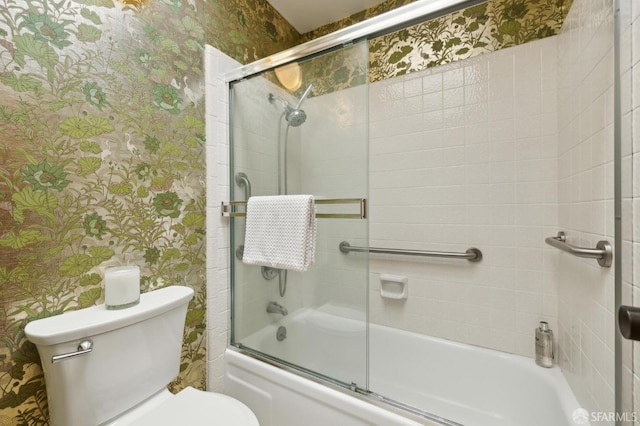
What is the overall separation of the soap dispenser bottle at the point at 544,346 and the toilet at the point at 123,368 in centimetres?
127

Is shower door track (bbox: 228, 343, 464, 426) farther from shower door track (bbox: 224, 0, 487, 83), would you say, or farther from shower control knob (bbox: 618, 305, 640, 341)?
shower door track (bbox: 224, 0, 487, 83)

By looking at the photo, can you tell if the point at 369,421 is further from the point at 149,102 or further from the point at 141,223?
the point at 149,102

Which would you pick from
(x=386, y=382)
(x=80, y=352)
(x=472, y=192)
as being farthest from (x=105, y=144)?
(x=386, y=382)

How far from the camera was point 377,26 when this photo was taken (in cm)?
103

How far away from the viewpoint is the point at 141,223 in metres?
1.08

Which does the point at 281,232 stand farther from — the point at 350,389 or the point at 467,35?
the point at 467,35

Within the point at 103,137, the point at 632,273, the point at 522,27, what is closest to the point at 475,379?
the point at 632,273

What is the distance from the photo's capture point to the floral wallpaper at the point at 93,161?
0.78m

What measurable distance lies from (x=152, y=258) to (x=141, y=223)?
0.49 feet

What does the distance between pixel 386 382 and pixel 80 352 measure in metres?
1.44

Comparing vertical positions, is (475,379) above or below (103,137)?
below

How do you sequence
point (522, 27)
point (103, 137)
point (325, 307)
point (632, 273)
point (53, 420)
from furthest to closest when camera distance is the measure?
point (522, 27) < point (325, 307) < point (103, 137) < point (53, 420) < point (632, 273)

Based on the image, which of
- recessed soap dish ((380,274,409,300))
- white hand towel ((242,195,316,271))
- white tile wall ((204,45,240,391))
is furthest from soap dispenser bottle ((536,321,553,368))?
white tile wall ((204,45,240,391))

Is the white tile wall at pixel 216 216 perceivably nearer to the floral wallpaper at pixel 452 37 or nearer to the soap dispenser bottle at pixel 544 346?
the floral wallpaper at pixel 452 37
